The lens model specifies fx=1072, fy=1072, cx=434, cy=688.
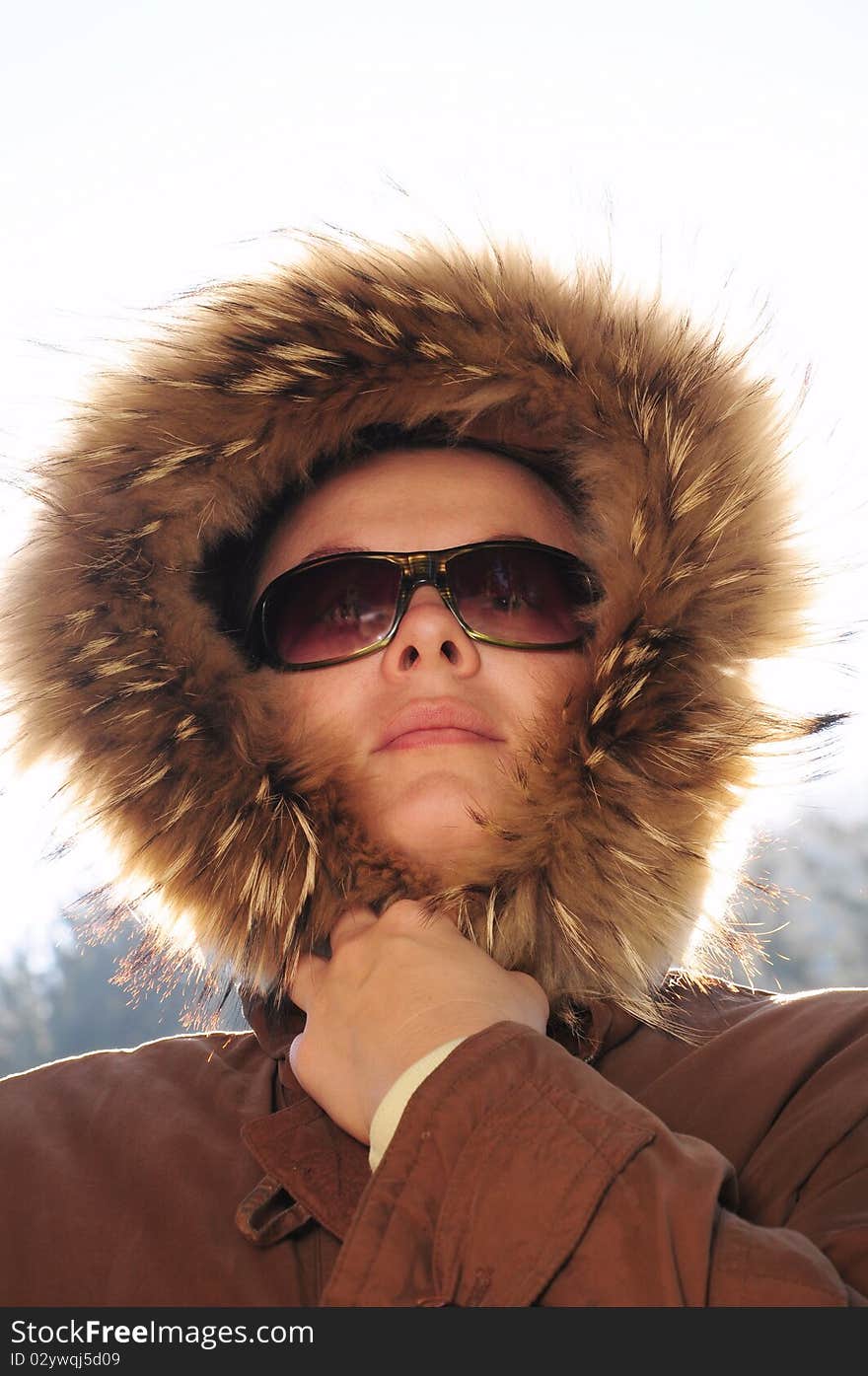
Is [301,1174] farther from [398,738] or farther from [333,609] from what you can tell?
[333,609]

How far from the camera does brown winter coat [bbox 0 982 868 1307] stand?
0.85 m

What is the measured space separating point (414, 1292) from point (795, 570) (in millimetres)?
1049

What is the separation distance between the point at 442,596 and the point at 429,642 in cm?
8

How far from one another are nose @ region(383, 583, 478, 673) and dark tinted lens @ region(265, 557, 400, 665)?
34 mm

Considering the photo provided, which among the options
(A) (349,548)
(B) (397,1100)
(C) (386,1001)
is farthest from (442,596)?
(B) (397,1100)

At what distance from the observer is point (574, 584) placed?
162 cm

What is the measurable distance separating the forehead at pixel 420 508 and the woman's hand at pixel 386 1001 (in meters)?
0.57

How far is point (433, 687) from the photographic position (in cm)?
150

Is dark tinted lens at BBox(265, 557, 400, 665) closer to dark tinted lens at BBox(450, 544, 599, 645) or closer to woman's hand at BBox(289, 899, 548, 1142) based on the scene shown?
dark tinted lens at BBox(450, 544, 599, 645)

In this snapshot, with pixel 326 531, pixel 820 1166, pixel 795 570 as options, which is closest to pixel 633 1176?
pixel 820 1166
